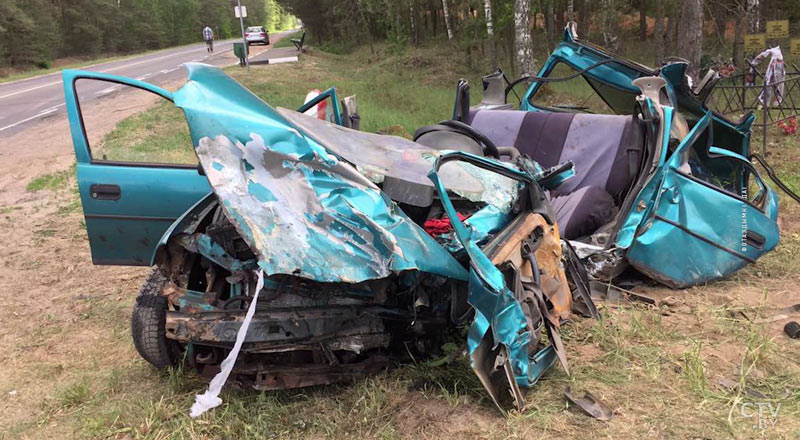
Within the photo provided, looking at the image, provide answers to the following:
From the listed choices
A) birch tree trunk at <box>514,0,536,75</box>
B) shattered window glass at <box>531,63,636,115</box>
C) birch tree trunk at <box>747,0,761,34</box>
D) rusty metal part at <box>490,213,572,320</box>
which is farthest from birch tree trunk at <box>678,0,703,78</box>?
rusty metal part at <box>490,213,572,320</box>

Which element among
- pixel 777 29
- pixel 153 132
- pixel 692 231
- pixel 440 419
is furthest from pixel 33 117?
pixel 777 29

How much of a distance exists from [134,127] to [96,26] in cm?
4343

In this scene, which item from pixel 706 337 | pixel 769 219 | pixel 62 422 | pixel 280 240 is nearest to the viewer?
pixel 280 240

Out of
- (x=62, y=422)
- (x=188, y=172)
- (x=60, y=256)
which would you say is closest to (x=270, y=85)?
(x=60, y=256)

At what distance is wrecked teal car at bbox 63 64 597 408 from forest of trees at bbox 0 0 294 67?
1466 inches

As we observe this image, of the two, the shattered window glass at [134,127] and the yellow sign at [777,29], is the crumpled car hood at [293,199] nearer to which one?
the shattered window glass at [134,127]

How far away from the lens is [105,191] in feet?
12.1

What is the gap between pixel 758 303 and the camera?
4.20 m

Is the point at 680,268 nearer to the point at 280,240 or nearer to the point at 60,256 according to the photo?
the point at 280,240

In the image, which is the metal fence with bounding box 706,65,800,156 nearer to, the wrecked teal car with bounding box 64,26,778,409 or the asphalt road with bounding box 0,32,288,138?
the wrecked teal car with bounding box 64,26,778,409

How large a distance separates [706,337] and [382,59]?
2697 cm

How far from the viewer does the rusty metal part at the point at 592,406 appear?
2.86 metres

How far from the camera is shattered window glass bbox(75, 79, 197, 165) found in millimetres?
4244

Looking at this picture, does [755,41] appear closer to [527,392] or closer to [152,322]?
[527,392]
